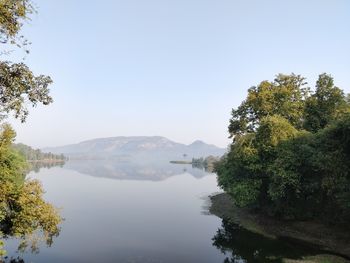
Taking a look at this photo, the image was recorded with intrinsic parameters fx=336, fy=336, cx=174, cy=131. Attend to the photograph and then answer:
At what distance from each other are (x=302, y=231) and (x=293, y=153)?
1111cm

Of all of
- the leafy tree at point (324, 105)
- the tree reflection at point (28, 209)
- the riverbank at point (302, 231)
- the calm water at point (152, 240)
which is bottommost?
the calm water at point (152, 240)

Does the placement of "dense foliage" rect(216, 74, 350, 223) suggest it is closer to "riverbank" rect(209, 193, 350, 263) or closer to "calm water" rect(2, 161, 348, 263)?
"riverbank" rect(209, 193, 350, 263)

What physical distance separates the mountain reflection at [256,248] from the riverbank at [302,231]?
154 cm

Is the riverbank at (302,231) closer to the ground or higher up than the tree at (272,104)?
closer to the ground

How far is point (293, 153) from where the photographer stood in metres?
49.4

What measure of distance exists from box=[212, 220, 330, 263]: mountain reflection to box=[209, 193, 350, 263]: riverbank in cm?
154

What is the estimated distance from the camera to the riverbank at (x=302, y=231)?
1537 inches

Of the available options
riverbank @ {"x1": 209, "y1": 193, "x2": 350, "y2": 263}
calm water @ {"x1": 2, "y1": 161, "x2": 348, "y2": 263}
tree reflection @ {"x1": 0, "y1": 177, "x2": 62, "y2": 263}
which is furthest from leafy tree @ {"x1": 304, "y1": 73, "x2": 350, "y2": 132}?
tree reflection @ {"x1": 0, "y1": 177, "x2": 62, "y2": 263}

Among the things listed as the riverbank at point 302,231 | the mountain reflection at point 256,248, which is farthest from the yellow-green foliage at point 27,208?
the riverbank at point 302,231

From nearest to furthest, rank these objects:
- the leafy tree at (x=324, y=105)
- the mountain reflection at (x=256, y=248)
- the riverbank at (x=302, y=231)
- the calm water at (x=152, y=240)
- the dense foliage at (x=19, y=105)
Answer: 1. the dense foliage at (x=19, y=105)
2. the mountain reflection at (x=256, y=248)
3. the riverbank at (x=302, y=231)
4. the calm water at (x=152, y=240)
5. the leafy tree at (x=324, y=105)

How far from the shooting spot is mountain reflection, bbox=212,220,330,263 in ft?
127

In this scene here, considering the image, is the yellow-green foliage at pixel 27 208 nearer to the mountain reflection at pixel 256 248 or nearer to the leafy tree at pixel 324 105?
the mountain reflection at pixel 256 248

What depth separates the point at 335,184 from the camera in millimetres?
40656

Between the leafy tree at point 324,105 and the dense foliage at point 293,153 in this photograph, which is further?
the leafy tree at point 324,105
